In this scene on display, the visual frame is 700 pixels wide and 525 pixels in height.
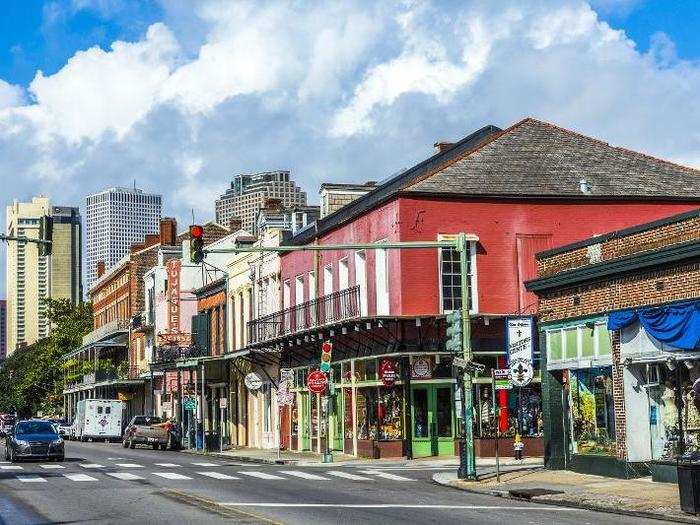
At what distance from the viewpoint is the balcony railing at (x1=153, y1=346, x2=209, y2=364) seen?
2549 inches

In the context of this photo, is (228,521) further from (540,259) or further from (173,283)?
(173,283)

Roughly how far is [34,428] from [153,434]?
54.4 feet

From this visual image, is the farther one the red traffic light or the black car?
the black car

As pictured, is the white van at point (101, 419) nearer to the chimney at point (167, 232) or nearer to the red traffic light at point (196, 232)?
the chimney at point (167, 232)

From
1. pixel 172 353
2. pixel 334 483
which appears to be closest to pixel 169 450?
pixel 172 353

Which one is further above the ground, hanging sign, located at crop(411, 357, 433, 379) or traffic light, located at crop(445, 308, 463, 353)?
traffic light, located at crop(445, 308, 463, 353)

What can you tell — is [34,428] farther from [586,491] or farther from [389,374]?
[586,491]

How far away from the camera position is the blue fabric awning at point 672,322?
24.2m

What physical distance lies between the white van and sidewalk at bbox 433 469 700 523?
4499 cm

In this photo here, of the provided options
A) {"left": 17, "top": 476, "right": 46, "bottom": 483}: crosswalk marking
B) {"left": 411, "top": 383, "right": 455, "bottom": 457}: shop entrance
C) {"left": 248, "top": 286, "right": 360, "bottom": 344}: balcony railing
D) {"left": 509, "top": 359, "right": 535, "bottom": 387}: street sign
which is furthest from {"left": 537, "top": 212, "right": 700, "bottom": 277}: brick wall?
{"left": 17, "top": 476, "right": 46, "bottom": 483}: crosswalk marking

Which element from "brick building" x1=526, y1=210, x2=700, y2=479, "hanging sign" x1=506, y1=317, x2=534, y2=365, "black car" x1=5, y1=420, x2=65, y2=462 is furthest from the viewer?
"black car" x1=5, y1=420, x2=65, y2=462

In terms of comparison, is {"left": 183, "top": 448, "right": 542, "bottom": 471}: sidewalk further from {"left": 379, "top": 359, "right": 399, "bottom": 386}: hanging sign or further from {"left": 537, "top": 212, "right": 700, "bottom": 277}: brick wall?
{"left": 537, "top": 212, "right": 700, "bottom": 277}: brick wall

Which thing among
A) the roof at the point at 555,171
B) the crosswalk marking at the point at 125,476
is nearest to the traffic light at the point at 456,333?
the crosswalk marking at the point at 125,476

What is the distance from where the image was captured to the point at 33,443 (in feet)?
129
